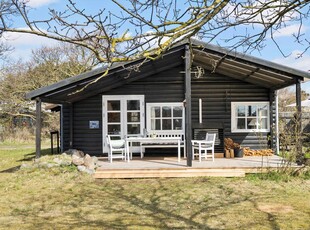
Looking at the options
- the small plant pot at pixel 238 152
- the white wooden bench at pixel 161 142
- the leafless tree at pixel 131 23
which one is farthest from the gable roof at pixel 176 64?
the leafless tree at pixel 131 23

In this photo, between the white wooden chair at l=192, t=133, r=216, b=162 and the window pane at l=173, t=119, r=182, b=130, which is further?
the window pane at l=173, t=119, r=182, b=130

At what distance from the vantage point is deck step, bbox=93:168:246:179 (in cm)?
873

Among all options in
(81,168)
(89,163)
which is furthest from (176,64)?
(81,168)

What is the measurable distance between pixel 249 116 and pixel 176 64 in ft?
9.98

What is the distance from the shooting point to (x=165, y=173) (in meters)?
8.80

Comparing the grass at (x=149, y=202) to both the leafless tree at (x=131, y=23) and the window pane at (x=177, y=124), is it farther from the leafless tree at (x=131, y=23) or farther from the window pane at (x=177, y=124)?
the window pane at (x=177, y=124)

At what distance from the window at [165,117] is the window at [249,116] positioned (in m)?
1.81

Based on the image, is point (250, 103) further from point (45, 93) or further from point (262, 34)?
point (262, 34)

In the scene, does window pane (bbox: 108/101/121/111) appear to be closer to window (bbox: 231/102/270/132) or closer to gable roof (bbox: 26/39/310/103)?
gable roof (bbox: 26/39/310/103)

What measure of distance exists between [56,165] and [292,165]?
578cm

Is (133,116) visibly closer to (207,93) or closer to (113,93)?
(113,93)

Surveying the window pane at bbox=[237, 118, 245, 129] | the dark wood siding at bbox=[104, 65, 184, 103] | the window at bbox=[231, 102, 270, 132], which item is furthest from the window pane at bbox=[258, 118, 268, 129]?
the dark wood siding at bbox=[104, 65, 184, 103]

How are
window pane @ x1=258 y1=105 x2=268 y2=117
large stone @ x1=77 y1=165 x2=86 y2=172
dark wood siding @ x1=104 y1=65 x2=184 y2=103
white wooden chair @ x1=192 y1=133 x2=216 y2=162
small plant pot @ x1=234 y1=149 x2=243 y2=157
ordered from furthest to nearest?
window pane @ x1=258 y1=105 x2=268 y2=117 → dark wood siding @ x1=104 y1=65 x2=184 y2=103 → small plant pot @ x1=234 y1=149 x2=243 y2=157 → white wooden chair @ x1=192 y1=133 x2=216 y2=162 → large stone @ x1=77 y1=165 x2=86 y2=172

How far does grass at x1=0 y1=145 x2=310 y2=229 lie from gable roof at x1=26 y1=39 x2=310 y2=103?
2128 mm
